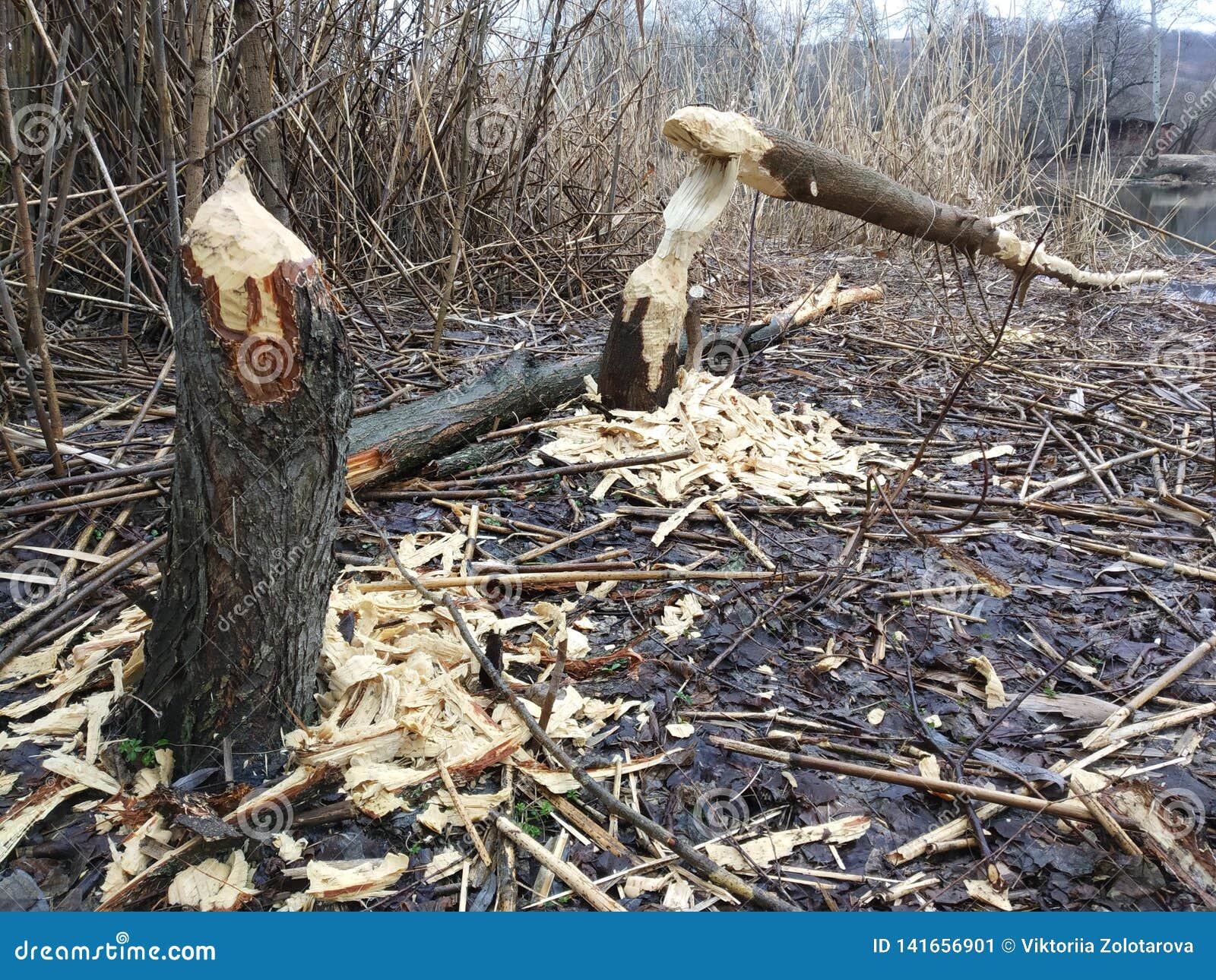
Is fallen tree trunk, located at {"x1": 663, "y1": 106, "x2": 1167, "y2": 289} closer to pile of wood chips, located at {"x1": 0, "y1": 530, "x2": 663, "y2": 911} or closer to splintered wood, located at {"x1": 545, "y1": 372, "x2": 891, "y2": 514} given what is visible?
splintered wood, located at {"x1": 545, "y1": 372, "x2": 891, "y2": 514}

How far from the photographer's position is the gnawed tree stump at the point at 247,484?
3.59 feet

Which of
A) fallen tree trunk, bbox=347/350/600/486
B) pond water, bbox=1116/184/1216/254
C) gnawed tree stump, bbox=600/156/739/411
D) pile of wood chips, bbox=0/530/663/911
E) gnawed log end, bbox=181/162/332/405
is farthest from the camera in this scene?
pond water, bbox=1116/184/1216/254

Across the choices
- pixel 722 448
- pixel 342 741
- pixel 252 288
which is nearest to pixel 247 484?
pixel 252 288

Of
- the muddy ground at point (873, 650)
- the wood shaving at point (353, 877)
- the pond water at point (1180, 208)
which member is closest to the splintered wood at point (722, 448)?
the muddy ground at point (873, 650)

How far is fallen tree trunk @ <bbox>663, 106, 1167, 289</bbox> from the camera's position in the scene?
2.74m

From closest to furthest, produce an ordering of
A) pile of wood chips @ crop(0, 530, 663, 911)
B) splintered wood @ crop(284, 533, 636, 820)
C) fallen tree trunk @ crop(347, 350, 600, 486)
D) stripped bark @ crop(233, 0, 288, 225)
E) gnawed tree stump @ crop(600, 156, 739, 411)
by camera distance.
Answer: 1. pile of wood chips @ crop(0, 530, 663, 911)
2. splintered wood @ crop(284, 533, 636, 820)
3. fallen tree trunk @ crop(347, 350, 600, 486)
4. stripped bark @ crop(233, 0, 288, 225)
5. gnawed tree stump @ crop(600, 156, 739, 411)

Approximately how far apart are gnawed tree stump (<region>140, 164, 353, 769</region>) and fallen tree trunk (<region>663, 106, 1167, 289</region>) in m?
1.92

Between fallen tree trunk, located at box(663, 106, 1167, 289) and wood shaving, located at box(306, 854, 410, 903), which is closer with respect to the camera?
wood shaving, located at box(306, 854, 410, 903)

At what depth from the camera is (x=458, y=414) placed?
8.09 feet

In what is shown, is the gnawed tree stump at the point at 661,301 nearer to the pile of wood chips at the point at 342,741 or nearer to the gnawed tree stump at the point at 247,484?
the pile of wood chips at the point at 342,741

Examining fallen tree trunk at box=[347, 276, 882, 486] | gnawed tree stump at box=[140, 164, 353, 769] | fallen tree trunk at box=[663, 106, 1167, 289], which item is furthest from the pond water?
gnawed tree stump at box=[140, 164, 353, 769]

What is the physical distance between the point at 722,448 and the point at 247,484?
5.87ft

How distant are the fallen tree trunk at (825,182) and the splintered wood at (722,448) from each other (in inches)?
32.7

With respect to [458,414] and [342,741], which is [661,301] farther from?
[342,741]
